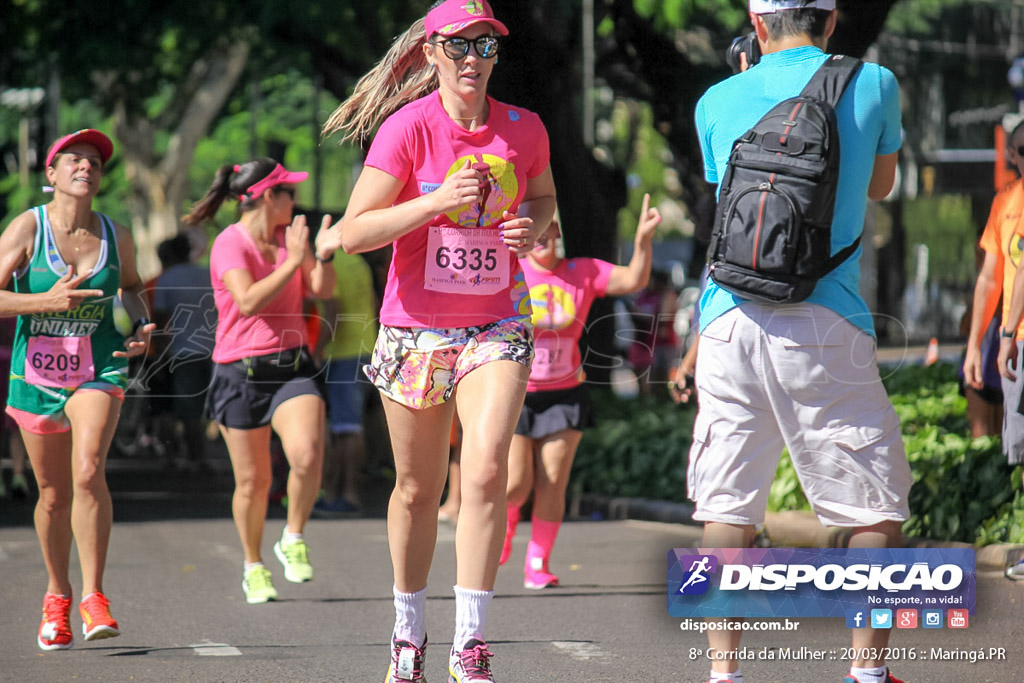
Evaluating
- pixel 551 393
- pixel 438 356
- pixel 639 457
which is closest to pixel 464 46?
pixel 438 356

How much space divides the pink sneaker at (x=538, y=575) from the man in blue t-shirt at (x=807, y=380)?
3.41 meters

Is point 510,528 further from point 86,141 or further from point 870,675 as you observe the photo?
point 870,675

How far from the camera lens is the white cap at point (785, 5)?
4414 millimetres

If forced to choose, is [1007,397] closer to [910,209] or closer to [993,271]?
[993,271]

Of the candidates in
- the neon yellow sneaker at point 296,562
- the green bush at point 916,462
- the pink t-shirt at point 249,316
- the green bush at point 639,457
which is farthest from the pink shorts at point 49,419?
the green bush at point 639,457

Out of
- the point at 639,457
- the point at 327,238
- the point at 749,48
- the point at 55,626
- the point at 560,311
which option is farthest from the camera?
the point at 639,457

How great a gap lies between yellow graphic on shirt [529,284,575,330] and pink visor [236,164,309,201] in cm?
132

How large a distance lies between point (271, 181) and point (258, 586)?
1982 mm

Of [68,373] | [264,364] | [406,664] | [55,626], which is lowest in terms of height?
[55,626]

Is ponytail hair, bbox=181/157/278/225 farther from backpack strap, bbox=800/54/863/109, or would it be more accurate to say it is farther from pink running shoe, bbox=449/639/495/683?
backpack strap, bbox=800/54/863/109

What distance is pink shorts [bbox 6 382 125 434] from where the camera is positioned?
6219mm

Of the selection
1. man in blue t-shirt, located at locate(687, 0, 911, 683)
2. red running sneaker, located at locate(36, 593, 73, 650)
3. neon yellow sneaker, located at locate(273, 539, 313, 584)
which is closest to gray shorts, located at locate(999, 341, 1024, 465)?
man in blue t-shirt, located at locate(687, 0, 911, 683)

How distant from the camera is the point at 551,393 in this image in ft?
26.1

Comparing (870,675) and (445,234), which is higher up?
(445,234)
